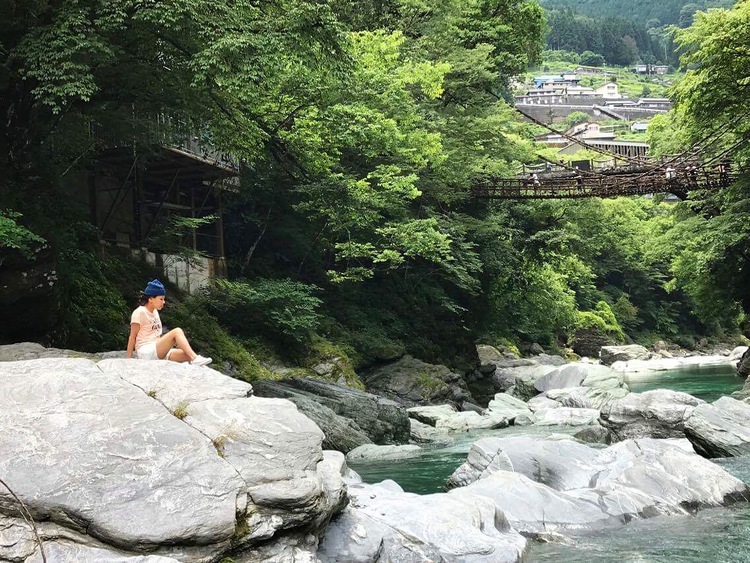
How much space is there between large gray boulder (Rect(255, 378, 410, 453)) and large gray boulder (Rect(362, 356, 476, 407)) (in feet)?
14.0

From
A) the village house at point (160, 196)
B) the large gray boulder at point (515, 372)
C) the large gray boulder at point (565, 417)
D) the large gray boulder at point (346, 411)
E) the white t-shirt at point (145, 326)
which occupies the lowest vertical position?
the large gray boulder at point (515, 372)

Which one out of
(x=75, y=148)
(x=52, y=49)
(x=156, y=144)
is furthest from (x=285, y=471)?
(x=156, y=144)

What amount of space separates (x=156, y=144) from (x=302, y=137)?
297 centimetres

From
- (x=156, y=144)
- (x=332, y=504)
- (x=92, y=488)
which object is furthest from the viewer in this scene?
(x=156, y=144)

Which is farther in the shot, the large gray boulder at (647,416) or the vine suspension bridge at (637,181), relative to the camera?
the vine suspension bridge at (637,181)

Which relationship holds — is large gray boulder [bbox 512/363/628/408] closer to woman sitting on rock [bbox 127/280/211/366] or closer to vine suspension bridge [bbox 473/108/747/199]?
vine suspension bridge [bbox 473/108/747/199]

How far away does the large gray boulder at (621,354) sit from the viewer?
40.8 m

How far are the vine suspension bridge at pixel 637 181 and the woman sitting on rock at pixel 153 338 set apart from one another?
1752 cm

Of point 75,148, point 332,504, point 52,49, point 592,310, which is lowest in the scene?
point 592,310

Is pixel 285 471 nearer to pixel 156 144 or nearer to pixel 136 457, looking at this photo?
pixel 136 457

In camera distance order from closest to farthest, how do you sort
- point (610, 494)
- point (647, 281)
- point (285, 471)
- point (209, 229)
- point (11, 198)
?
point (285, 471)
point (610, 494)
point (11, 198)
point (209, 229)
point (647, 281)

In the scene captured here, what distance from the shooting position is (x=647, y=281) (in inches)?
2023

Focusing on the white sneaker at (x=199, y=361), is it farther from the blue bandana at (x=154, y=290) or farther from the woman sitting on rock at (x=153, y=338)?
the blue bandana at (x=154, y=290)

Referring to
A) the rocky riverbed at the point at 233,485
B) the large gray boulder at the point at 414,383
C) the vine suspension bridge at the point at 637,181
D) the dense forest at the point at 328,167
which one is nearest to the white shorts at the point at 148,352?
the rocky riverbed at the point at 233,485
